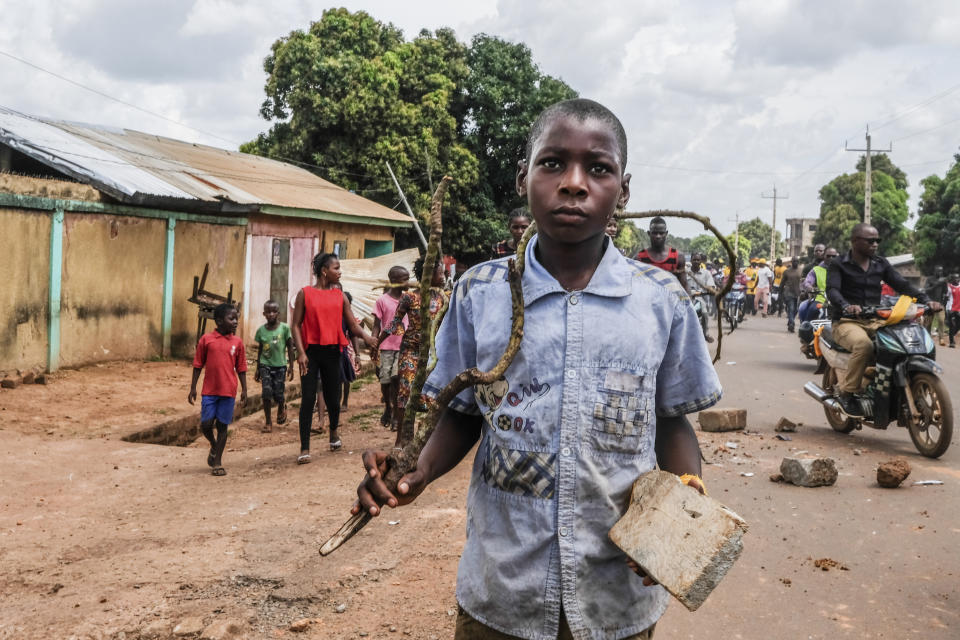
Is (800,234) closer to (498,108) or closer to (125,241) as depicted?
(498,108)

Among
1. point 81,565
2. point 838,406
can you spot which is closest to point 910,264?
point 838,406

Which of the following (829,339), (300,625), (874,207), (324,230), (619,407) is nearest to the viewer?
(619,407)

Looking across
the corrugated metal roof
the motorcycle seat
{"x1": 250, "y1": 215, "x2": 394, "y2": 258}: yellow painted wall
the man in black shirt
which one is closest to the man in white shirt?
the corrugated metal roof

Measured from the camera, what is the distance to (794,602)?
4262 millimetres

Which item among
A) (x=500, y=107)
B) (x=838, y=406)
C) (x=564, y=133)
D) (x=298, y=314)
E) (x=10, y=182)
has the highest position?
(x=500, y=107)

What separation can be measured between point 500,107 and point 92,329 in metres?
19.4

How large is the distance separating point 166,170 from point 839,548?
14.1 m

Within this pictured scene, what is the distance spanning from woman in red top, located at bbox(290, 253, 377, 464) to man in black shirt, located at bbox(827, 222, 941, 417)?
4.32 m

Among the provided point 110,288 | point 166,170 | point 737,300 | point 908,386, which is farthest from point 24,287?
point 737,300

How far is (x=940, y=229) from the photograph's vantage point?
97.6ft

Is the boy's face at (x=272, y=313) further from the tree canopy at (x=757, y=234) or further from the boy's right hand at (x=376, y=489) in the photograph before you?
the tree canopy at (x=757, y=234)

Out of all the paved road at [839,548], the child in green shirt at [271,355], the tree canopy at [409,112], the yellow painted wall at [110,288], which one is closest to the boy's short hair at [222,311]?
the child in green shirt at [271,355]

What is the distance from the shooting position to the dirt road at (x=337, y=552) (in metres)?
4.05

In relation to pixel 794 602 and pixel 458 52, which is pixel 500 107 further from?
pixel 794 602
